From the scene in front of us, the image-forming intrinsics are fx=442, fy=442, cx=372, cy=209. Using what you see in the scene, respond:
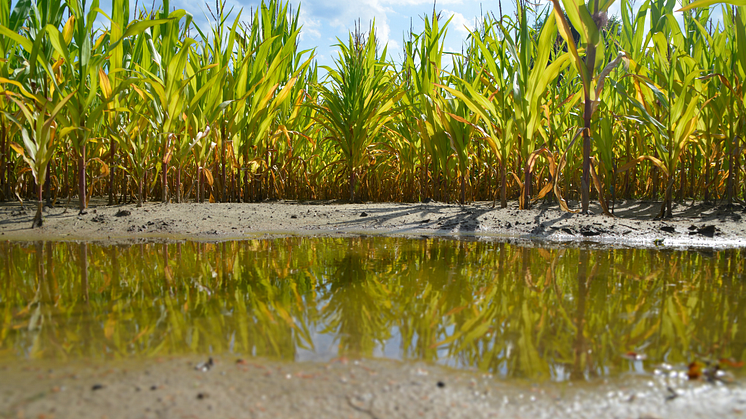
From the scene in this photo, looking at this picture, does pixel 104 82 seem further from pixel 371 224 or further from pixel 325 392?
pixel 325 392

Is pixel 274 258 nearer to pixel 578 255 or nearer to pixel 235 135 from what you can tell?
pixel 578 255

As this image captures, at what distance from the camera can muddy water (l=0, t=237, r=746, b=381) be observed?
0.68 metres

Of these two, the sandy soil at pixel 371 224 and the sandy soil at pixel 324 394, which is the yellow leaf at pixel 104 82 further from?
the sandy soil at pixel 324 394

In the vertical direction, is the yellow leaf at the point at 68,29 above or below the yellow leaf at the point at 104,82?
above

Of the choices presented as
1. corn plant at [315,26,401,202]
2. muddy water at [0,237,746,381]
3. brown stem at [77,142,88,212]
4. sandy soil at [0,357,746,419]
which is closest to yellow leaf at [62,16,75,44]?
brown stem at [77,142,88,212]

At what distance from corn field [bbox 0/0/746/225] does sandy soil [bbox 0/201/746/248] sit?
13cm

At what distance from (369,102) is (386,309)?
281 cm

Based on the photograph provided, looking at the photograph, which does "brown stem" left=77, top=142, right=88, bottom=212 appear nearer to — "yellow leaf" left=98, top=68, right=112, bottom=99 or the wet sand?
"yellow leaf" left=98, top=68, right=112, bottom=99

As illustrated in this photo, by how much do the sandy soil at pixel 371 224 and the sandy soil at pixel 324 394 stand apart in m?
1.43

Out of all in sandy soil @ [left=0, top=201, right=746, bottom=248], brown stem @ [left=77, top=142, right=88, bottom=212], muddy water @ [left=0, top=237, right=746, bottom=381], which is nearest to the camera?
muddy water @ [left=0, top=237, right=746, bottom=381]

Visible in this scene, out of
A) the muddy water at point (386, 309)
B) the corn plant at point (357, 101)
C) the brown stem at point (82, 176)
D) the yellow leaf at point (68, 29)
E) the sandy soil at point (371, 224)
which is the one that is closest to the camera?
the muddy water at point (386, 309)

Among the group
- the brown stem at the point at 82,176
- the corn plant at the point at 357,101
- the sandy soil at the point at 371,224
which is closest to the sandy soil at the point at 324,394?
the sandy soil at the point at 371,224

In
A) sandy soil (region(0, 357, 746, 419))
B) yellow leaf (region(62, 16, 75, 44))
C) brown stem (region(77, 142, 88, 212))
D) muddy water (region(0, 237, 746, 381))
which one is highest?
yellow leaf (region(62, 16, 75, 44))

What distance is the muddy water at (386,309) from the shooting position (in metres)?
0.68
